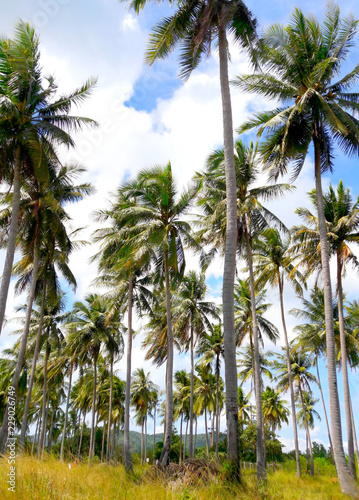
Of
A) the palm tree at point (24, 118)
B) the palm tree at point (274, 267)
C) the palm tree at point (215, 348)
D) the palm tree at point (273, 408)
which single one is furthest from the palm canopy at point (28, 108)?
the palm tree at point (273, 408)

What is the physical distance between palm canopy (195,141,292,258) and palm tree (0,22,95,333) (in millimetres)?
7092

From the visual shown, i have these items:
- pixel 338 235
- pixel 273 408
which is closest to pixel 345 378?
pixel 338 235

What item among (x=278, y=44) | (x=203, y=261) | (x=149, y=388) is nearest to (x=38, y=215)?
(x=203, y=261)

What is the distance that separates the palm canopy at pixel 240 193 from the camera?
64.3 feet

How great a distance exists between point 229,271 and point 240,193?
35.1 ft

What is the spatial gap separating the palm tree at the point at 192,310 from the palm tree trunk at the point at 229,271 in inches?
677

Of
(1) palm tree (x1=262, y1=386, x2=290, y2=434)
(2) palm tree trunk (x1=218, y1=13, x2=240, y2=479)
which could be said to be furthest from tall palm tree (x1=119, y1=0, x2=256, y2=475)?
(1) palm tree (x1=262, y1=386, x2=290, y2=434)

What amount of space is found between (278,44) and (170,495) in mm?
14830

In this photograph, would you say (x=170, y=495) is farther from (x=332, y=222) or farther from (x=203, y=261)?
(x=332, y=222)

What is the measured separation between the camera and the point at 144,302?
84.5 feet

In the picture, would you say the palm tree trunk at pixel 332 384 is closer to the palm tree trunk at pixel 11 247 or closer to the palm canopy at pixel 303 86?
the palm canopy at pixel 303 86

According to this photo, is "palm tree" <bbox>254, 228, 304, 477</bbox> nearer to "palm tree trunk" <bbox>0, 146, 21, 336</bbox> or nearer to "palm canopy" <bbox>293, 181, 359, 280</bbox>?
"palm canopy" <bbox>293, 181, 359, 280</bbox>

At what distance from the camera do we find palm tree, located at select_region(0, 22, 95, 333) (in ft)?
45.3

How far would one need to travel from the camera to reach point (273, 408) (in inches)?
1837
